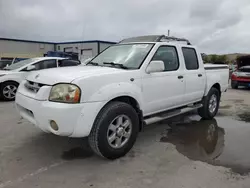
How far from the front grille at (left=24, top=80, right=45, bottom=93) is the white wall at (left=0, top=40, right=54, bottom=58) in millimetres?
29375

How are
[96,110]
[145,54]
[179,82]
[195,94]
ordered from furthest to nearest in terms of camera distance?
[195,94]
[179,82]
[145,54]
[96,110]

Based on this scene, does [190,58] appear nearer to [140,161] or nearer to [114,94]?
[114,94]

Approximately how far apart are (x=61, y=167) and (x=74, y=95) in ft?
3.37

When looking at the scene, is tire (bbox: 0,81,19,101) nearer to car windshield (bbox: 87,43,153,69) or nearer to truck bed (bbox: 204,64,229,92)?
car windshield (bbox: 87,43,153,69)

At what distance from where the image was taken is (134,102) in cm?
388

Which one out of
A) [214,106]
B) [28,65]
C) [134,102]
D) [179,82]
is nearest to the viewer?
[134,102]

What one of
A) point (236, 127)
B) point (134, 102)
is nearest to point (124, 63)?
point (134, 102)

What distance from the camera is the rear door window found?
5.09 metres

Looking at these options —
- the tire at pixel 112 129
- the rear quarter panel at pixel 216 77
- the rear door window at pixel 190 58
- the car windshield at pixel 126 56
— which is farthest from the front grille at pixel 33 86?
the rear quarter panel at pixel 216 77

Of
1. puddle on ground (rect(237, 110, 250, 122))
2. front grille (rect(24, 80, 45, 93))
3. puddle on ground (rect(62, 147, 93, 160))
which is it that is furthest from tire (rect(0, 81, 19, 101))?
puddle on ground (rect(237, 110, 250, 122))

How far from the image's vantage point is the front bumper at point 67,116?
9.96 feet

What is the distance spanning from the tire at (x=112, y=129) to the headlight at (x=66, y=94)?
1.47ft

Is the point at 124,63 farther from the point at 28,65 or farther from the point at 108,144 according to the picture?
the point at 28,65

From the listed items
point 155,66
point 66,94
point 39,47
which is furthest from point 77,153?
point 39,47
